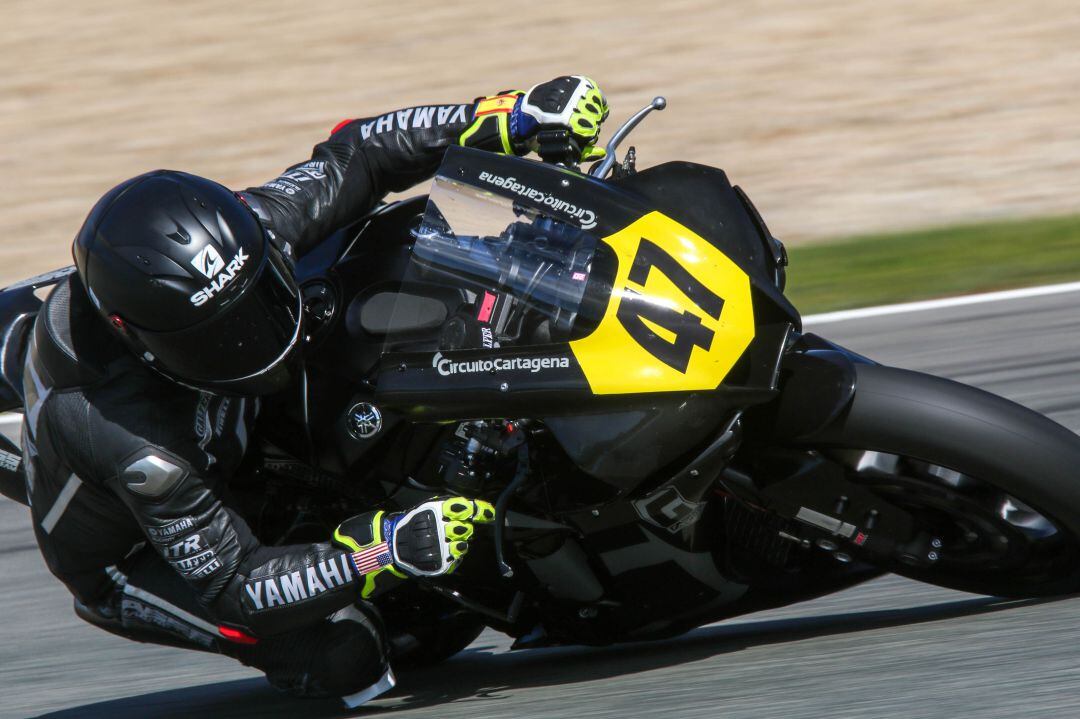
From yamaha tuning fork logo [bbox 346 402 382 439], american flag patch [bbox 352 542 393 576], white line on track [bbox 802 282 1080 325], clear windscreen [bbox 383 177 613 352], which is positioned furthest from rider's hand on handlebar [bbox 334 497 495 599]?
white line on track [bbox 802 282 1080 325]

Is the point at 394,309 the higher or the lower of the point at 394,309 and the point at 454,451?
the higher

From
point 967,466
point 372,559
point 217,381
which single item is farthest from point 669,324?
point 217,381

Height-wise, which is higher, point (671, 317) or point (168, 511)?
point (671, 317)

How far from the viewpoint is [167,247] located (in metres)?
3.08

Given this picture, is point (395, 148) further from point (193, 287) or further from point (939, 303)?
point (939, 303)

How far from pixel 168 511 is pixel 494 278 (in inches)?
34.9

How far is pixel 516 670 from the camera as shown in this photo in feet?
12.6

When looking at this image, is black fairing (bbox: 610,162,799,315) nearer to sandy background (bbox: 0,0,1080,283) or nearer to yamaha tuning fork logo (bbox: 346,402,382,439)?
yamaha tuning fork logo (bbox: 346,402,382,439)

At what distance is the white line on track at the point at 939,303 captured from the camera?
20.4ft

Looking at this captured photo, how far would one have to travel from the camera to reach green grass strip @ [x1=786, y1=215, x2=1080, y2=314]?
6.55 meters

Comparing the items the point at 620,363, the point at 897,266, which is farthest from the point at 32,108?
the point at 620,363

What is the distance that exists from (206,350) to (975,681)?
1732 millimetres

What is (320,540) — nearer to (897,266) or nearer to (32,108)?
(897,266)

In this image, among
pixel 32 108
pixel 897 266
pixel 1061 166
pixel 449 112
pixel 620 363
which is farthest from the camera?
pixel 32 108
